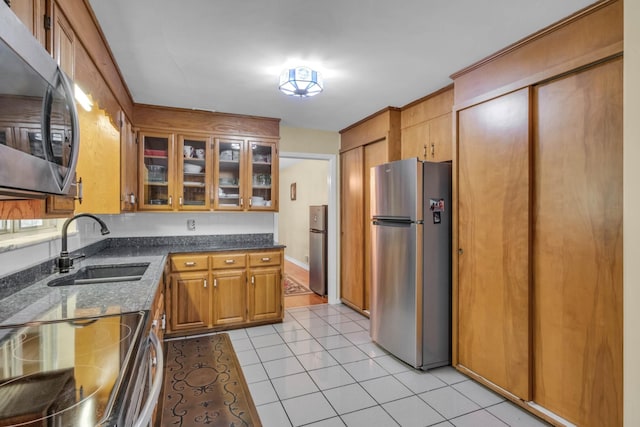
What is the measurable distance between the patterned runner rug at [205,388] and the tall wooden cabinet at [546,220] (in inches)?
65.7

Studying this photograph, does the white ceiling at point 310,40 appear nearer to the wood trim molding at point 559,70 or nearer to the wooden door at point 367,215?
the wood trim molding at point 559,70

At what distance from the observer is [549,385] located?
1.96m

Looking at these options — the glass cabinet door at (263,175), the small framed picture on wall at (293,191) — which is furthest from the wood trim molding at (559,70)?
the small framed picture on wall at (293,191)

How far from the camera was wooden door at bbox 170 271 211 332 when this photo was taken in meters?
3.24

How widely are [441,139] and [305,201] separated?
13.4 feet

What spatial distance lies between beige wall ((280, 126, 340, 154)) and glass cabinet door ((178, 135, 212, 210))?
983mm

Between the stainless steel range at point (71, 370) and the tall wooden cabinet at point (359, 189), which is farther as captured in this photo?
the tall wooden cabinet at point (359, 189)

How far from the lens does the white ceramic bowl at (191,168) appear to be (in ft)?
11.6

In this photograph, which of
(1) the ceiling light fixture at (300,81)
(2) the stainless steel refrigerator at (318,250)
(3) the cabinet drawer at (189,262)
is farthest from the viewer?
(2) the stainless steel refrigerator at (318,250)

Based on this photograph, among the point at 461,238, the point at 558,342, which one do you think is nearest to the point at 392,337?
the point at 461,238

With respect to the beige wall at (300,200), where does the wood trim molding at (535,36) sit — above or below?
above

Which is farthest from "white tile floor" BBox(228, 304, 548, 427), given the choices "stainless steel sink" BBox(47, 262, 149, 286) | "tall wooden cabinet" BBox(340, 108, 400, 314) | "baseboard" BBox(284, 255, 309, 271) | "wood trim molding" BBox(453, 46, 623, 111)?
"baseboard" BBox(284, 255, 309, 271)

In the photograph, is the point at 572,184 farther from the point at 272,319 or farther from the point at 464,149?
→ the point at 272,319

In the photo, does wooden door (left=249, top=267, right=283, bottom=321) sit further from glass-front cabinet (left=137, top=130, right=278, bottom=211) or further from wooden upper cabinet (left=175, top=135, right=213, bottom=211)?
wooden upper cabinet (left=175, top=135, right=213, bottom=211)
